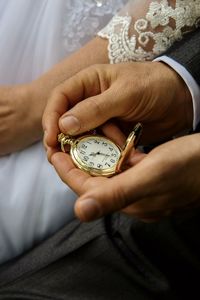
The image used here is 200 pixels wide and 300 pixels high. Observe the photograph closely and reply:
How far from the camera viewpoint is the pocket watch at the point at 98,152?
0.77 m

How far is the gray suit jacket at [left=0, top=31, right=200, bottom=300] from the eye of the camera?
2.74 feet

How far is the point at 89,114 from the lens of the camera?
0.81 metres

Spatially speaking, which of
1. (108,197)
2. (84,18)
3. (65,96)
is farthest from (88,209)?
(84,18)

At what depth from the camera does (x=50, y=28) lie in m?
1.02

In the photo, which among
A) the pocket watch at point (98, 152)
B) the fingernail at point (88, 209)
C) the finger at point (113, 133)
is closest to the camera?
the fingernail at point (88, 209)

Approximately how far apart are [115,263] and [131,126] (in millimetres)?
276

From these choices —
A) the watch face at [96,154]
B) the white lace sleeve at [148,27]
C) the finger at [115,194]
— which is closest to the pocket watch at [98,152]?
the watch face at [96,154]

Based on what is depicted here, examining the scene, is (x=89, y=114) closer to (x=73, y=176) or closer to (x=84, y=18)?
(x=73, y=176)

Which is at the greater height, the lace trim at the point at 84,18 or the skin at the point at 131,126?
the lace trim at the point at 84,18

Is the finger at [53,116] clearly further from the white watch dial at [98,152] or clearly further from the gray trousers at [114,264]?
the gray trousers at [114,264]

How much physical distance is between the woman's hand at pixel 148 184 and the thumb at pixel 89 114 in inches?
2.0

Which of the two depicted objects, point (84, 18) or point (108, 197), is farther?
point (84, 18)

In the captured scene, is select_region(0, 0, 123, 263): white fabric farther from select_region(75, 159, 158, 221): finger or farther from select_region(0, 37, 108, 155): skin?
select_region(75, 159, 158, 221): finger

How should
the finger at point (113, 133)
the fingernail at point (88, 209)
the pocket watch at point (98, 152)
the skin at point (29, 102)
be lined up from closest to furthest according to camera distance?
the fingernail at point (88, 209), the pocket watch at point (98, 152), the finger at point (113, 133), the skin at point (29, 102)
